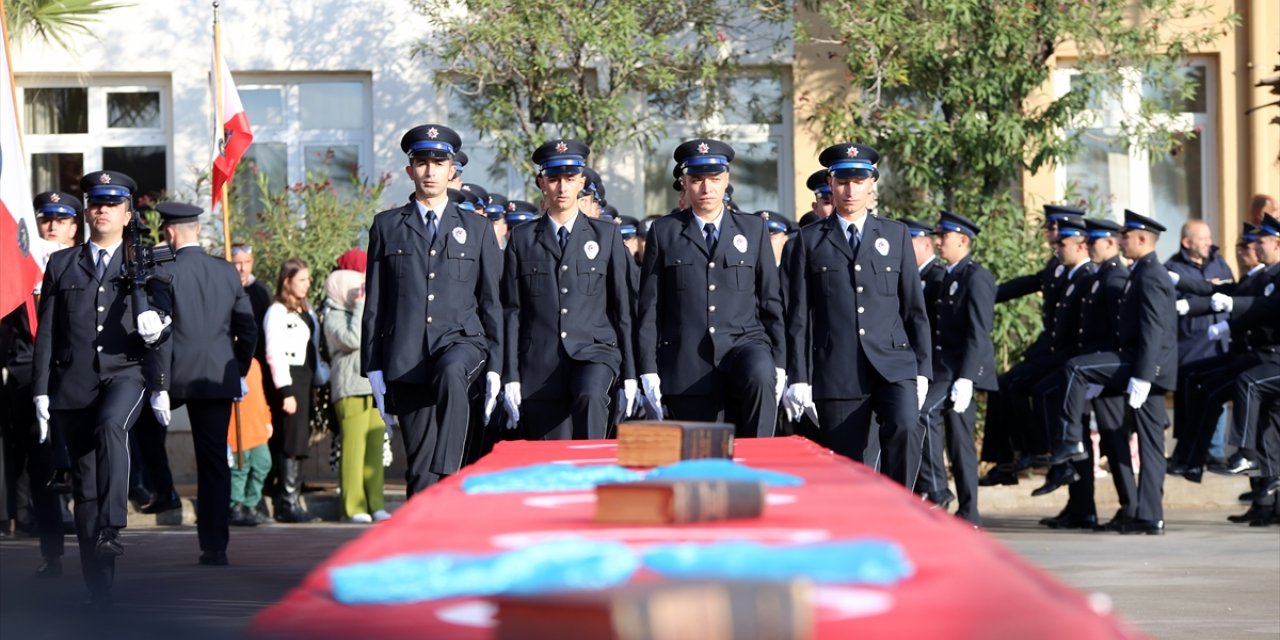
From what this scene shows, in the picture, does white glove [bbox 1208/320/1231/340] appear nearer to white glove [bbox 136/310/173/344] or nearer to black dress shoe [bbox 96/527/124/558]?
white glove [bbox 136/310/173/344]

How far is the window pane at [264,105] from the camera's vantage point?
18.3m

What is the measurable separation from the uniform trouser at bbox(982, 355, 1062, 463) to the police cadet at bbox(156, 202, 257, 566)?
18.9ft

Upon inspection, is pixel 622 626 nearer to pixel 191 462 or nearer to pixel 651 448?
pixel 651 448

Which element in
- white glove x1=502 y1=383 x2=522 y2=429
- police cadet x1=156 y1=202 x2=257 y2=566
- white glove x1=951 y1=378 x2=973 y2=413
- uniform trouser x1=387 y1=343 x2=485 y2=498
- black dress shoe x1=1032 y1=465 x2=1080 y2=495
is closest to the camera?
uniform trouser x1=387 y1=343 x2=485 y2=498

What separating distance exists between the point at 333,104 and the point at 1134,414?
889cm

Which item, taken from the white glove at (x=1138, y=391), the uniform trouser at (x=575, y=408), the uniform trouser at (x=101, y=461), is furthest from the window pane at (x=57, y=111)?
the white glove at (x=1138, y=391)

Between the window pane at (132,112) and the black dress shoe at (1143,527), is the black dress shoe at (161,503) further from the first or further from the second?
the window pane at (132,112)

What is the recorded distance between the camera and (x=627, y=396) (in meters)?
9.35

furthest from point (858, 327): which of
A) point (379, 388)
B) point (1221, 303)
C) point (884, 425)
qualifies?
point (1221, 303)

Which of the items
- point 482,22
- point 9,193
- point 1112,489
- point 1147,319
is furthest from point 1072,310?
point 9,193

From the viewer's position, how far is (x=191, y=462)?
16219mm

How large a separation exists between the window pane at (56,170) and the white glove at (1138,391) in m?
10.5

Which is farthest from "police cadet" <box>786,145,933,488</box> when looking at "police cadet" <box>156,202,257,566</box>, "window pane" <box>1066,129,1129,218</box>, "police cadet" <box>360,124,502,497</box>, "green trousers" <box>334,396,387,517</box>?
"window pane" <box>1066,129,1129,218</box>

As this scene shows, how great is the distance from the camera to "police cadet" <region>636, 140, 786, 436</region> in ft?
30.5
